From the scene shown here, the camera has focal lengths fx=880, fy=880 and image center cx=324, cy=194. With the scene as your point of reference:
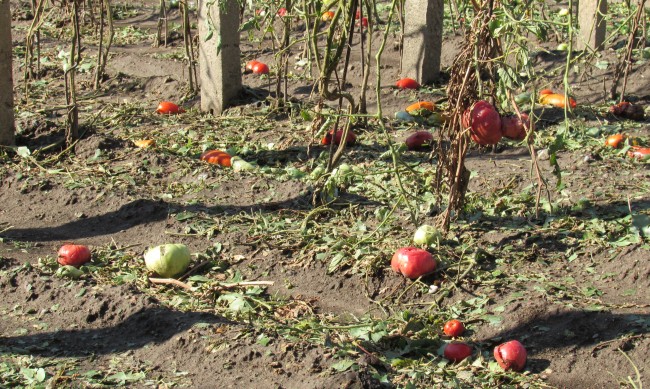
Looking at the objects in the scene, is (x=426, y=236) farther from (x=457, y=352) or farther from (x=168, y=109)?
→ (x=168, y=109)

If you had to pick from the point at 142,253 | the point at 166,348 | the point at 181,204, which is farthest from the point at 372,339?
the point at 181,204

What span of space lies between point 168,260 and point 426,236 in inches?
51.8

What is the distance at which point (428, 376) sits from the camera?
3.51 metres

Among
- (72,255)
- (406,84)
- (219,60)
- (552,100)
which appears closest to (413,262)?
(72,255)

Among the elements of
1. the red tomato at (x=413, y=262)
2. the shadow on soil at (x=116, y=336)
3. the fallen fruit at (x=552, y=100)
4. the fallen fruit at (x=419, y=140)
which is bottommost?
the shadow on soil at (x=116, y=336)

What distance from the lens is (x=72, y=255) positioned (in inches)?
179

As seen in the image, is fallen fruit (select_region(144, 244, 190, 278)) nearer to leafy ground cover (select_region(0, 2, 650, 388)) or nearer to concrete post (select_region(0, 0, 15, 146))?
leafy ground cover (select_region(0, 2, 650, 388))

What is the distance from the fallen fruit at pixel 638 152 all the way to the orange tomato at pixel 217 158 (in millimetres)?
2697

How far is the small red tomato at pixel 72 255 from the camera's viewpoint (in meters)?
4.54

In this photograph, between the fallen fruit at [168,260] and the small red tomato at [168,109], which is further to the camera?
the small red tomato at [168,109]

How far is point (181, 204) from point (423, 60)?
3230 millimetres

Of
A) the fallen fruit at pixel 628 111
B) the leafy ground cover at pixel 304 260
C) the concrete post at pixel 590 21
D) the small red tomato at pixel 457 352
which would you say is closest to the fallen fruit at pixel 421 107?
the leafy ground cover at pixel 304 260

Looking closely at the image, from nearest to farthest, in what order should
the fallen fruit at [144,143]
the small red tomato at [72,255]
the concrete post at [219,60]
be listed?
the small red tomato at [72,255], the fallen fruit at [144,143], the concrete post at [219,60]

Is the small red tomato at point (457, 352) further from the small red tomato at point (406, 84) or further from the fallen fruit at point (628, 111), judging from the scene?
the small red tomato at point (406, 84)
